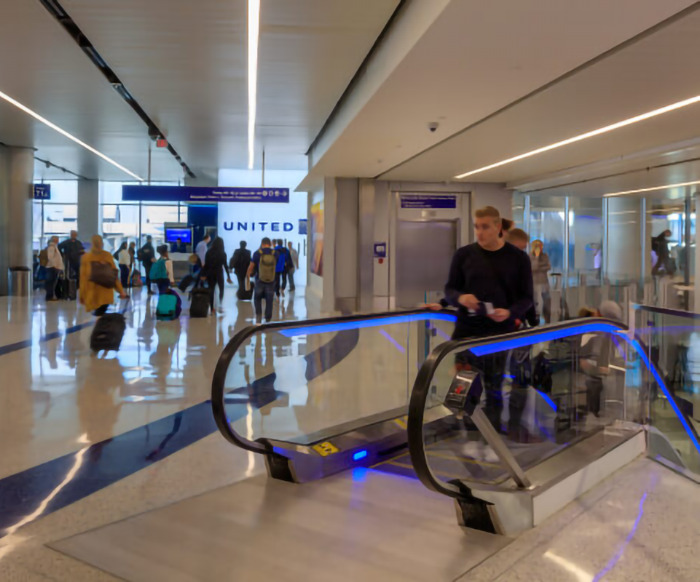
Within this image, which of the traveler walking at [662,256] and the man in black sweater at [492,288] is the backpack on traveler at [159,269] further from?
the traveler walking at [662,256]

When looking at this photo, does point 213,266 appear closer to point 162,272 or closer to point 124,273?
point 162,272

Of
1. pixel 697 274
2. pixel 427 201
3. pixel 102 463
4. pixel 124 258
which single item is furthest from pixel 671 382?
pixel 124 258

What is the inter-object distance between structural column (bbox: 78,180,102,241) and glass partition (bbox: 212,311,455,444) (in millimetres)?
18685

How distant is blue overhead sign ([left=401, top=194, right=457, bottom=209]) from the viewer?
650 inches

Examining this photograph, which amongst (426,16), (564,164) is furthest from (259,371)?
(564,164)

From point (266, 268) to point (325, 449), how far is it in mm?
7920

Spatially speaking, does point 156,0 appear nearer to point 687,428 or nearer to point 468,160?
point 687,428

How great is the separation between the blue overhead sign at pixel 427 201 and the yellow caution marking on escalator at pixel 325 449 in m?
12.8

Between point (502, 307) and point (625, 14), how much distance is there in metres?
2.49

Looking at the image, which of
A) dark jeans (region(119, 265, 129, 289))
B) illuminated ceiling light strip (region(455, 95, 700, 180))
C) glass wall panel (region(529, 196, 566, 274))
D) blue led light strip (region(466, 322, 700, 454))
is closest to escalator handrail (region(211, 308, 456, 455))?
blue led light strip (region(466, 322, 700, 454))

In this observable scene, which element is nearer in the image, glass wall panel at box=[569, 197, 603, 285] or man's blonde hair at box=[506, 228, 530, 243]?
man's blonde hair at box=[506, 228, 530, 243]

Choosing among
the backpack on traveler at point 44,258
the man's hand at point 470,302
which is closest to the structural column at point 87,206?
the backpack on traveler at point 44,258

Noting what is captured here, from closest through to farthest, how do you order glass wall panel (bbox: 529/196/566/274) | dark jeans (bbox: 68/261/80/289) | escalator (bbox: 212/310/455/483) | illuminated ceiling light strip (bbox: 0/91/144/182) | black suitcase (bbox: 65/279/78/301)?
1. escalator (bbox: 212/310/455/483)
2. illuminated ceiling light strip (bbox: 0/91/144/182)
3. black suitcase (bbox: 65/279/78/301)
4. glass wall panel (bbox: 529/196/566/274)
5. dark jeans (bbox: 68/261/80/289)

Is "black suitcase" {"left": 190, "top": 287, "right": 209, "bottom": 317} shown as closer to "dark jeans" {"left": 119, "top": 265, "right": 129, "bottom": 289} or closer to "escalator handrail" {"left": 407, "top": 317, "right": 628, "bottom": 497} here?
"dark jeans" {"left": 119, "top": 265, "right": 129, "bottom": 289}
